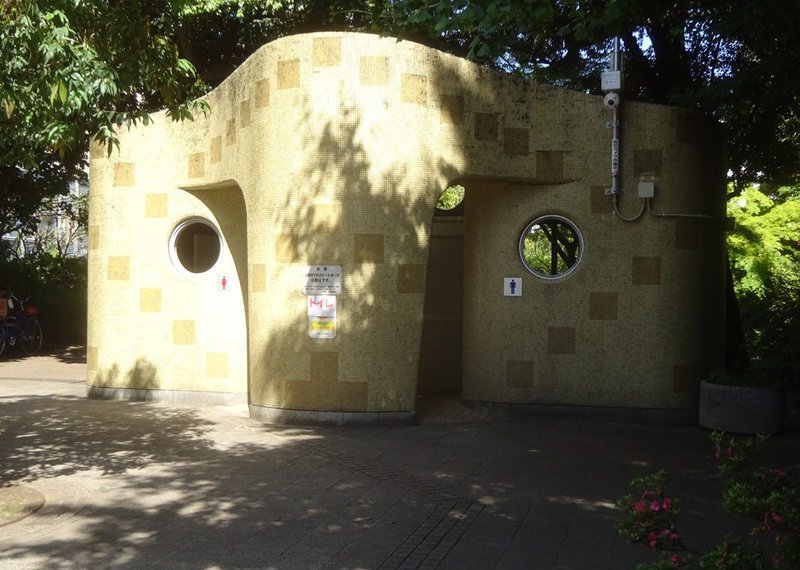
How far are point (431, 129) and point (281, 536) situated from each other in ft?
20.0

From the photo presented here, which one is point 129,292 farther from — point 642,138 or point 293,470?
point 642,138

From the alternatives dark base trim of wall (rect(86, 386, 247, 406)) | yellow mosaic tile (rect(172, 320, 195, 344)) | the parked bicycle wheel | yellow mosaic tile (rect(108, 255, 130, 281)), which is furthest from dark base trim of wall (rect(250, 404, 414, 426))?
the parked bicycle wheel

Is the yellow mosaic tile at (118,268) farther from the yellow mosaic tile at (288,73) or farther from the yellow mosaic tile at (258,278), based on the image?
the yellow mosaic tile at (288,73)

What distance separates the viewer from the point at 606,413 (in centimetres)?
1158

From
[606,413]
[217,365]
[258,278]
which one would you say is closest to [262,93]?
[258,278]

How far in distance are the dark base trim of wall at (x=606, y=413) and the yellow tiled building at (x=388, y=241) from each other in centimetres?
5

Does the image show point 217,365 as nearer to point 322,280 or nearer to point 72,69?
point 322,280

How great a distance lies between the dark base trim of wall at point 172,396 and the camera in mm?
12633

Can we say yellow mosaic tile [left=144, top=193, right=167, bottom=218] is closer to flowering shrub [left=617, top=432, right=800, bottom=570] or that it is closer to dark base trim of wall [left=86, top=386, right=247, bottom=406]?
dark base trim of wall [left=86, top=386, right=247, bottom=406]

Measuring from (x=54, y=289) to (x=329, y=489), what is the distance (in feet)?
51.4

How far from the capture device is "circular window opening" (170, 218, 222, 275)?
42.7 feet

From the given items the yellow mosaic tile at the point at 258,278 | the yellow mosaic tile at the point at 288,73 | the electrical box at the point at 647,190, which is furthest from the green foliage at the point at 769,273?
the yellow mosaic tile at the point at 288,73

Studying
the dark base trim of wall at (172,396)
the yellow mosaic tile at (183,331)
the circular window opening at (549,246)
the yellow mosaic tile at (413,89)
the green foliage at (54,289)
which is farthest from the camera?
the green foliage at (54,289)

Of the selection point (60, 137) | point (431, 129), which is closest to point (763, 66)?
point (431, 129)
